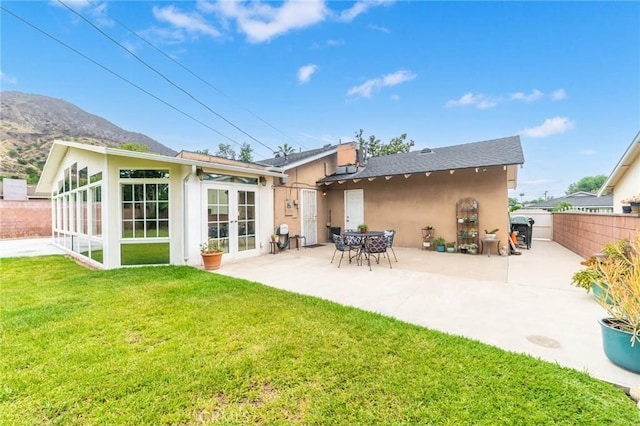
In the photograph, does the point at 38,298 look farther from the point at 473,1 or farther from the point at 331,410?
the point at 473,1

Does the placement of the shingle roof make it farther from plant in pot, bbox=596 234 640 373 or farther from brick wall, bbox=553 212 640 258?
plant in pot, bbox=596 234 640 373

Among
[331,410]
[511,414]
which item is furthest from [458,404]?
[331,410]

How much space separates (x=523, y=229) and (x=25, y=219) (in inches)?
916

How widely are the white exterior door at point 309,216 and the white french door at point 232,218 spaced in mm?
2446

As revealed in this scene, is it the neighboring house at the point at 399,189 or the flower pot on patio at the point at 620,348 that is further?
the neighboring house at the point at 399,189

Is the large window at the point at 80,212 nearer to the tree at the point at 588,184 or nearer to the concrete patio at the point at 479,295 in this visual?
the concrete patio at the point at 479,295

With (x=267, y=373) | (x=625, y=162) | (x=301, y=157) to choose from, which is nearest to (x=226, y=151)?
(x=301, y=157)

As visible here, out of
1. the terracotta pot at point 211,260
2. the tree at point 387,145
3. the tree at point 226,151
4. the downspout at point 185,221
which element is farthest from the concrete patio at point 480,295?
the tree at point 226,151

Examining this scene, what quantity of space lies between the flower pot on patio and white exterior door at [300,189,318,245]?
335 inches

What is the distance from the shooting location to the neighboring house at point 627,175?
28.7 feet

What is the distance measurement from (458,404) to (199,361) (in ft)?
7.19

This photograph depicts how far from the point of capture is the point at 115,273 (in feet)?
19.4

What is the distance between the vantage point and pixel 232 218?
7660mm

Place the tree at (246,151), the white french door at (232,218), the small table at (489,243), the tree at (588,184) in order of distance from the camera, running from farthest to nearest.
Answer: the tree at (588,184), the tree at (246,151), the small table at (489,243), the white french door at (232,218)
